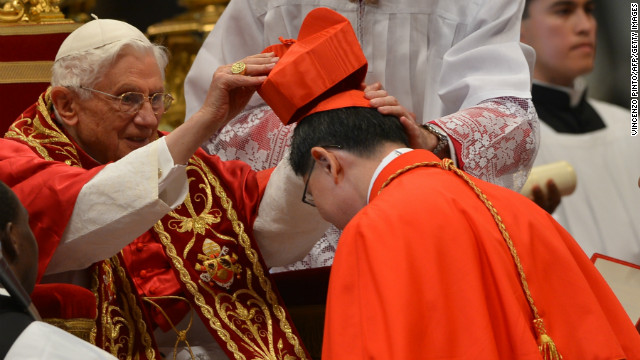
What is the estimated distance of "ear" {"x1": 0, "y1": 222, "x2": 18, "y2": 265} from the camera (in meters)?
2.11

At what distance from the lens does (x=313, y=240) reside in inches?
151

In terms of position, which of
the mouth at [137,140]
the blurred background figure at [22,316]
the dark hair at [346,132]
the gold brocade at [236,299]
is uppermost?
the blurred background figure at [22,316]

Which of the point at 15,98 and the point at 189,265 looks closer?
the point at 189,265

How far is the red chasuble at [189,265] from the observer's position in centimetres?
336

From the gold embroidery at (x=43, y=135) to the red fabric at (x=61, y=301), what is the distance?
2.15 ft

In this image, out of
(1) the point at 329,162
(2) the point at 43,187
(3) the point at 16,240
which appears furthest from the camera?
(2) the point at 43,187

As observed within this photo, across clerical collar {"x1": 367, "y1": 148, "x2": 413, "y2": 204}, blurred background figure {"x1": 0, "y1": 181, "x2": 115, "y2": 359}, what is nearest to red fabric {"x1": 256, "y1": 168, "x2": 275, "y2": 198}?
clerical collar {"x1": 367, "y1": 148, "x2": 413, "y2": 204}

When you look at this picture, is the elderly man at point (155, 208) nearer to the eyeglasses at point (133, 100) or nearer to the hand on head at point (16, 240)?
the eyeglasses at point (133, 100)

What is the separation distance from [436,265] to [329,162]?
544 mm

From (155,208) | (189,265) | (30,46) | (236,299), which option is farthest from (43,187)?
(30,46)

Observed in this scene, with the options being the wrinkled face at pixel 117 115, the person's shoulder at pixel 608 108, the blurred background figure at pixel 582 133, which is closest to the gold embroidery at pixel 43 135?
the wrinkled face at pixel 117 115

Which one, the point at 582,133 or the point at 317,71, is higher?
the point at 317,71

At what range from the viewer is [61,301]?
9.48 feet

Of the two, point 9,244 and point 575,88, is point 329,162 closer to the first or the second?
point 9,244
